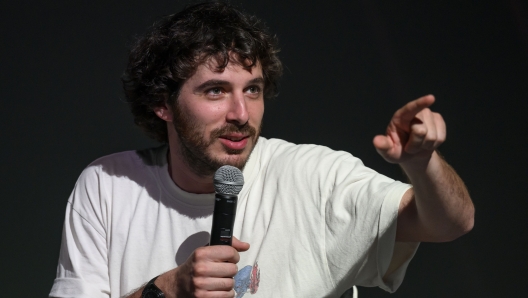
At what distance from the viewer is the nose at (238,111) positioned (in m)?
1.80

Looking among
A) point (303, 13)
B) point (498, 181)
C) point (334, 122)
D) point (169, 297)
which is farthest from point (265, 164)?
point (498, 181)

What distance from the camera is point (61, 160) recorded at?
2.81m

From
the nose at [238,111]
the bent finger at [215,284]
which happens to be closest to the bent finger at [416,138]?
the bent finger at [215,284]

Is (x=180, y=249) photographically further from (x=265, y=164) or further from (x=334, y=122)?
(x=334, y=122)

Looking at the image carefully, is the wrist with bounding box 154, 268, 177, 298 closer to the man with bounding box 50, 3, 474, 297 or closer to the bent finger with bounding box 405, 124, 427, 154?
the man with bounding box 50, 3, 474, 297

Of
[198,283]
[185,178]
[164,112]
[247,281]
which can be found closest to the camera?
[198,283]

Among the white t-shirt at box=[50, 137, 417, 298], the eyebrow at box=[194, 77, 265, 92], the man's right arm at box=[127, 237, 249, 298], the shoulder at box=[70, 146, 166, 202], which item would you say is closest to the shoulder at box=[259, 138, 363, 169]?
the white t-shirt at box=[50, 137, 417, 298]

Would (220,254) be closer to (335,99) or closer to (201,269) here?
(201,269)

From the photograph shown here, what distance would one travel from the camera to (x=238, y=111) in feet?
5.93

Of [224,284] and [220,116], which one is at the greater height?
[220,116]

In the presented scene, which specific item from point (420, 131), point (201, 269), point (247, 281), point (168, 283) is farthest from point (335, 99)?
point (420, 131)

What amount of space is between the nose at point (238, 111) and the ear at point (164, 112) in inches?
11.6

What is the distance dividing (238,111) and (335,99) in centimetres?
94

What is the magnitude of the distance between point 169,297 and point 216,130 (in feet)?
1.61
